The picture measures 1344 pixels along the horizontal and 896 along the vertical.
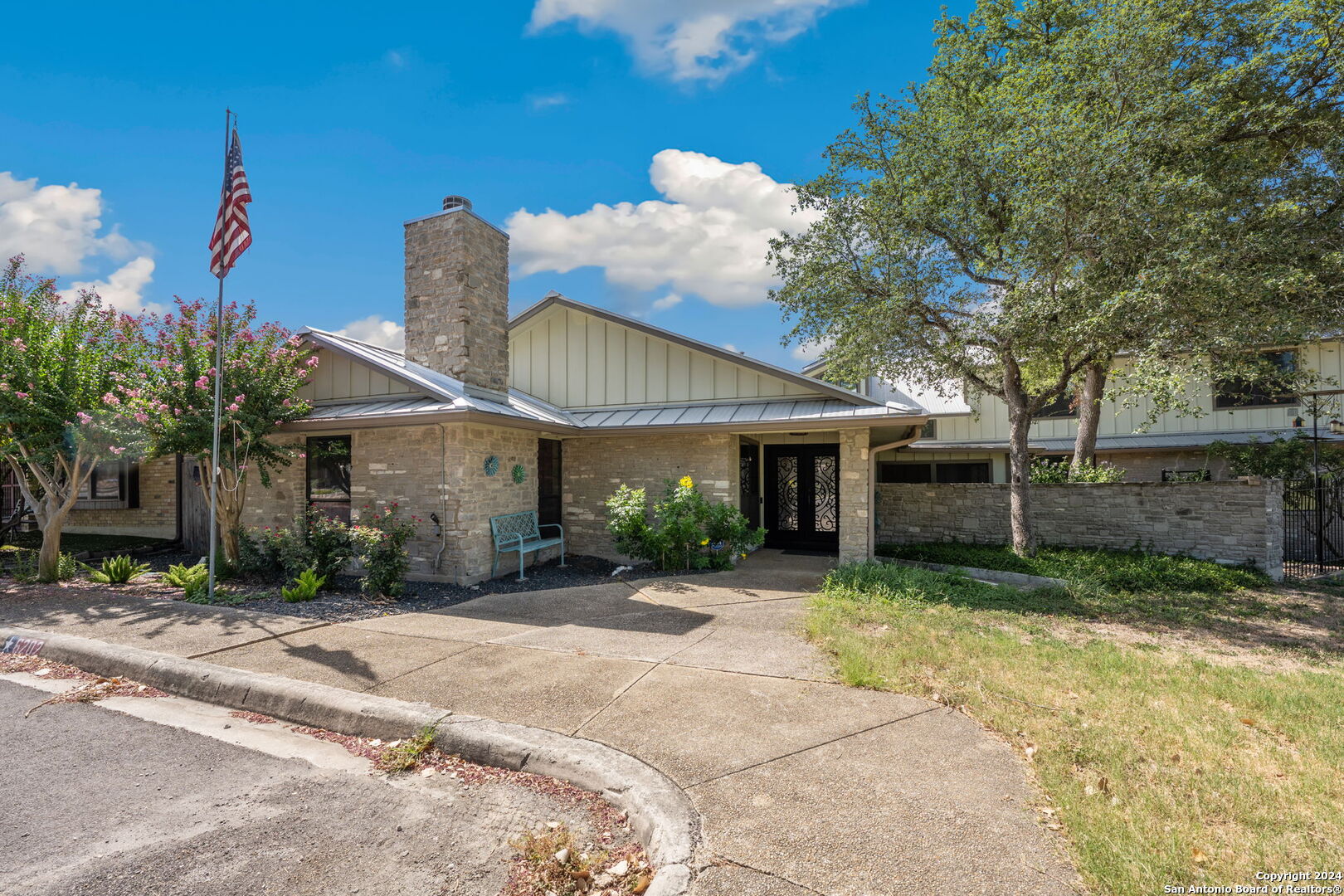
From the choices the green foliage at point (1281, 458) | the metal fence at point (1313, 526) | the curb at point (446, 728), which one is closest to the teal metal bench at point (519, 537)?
the curb at point (446, 728)

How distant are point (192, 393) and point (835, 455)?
1069 cm

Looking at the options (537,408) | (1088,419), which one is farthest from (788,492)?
(1088,419)

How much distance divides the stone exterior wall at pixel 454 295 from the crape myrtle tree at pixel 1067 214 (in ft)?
17.4

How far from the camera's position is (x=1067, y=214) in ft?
27.6

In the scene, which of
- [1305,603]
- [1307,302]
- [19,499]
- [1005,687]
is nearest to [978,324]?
[1307,302]

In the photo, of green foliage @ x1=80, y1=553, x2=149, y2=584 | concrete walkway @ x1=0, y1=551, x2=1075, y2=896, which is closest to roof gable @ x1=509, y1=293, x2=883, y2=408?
concrete walkway @ x1=0, y1=551, x2=1075, y2=896

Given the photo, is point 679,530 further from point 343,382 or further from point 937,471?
point 937,471

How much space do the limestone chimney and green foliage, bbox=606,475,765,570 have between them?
299 centimetres

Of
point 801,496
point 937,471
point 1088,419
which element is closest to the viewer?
point 801,496

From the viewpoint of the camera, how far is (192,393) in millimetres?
7957

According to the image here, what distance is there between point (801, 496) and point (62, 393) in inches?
472

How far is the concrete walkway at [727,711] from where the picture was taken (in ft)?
7.83

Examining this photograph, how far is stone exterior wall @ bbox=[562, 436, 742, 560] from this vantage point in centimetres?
1009

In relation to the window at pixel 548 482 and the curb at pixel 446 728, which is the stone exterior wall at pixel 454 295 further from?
the curb at pixel 446 728
